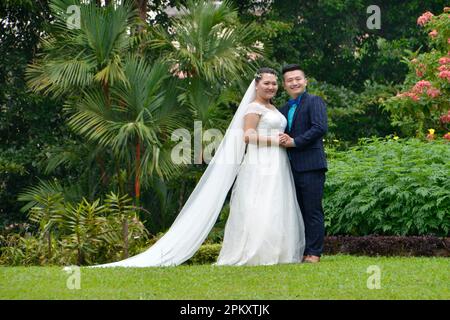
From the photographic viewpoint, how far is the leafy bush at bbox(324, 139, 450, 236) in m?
10.8

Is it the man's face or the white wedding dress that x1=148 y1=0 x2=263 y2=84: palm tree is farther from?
the white wedding dress

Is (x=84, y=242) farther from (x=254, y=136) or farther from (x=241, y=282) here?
(x=241, y=282)

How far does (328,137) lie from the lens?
1728 centimetres

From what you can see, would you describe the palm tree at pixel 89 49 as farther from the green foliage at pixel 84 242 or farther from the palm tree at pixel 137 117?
the green foliage at pixel 84 242

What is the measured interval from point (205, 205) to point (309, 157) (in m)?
1.23

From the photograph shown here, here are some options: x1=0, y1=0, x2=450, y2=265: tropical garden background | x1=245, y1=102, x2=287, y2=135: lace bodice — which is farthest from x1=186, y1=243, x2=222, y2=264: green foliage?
x1=245, y1=102, x2=287, y2=135: lace bodice

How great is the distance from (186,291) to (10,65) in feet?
35.3

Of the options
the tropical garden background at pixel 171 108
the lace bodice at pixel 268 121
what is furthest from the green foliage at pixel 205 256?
the lace bodice at pixel 268 121

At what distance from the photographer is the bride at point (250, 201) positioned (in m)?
9.49

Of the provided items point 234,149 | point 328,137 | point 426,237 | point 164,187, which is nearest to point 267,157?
point 234,149

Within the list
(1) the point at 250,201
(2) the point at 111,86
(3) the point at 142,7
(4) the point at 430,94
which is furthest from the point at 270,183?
(3) the point at 142,7

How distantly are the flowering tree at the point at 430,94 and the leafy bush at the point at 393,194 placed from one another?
7.70ft

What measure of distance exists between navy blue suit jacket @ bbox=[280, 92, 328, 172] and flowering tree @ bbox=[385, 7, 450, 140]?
188 inches
